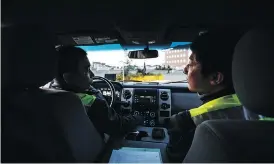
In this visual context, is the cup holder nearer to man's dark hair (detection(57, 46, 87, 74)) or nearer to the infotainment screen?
man's dark hair (detection(57, 46, 87, 74))

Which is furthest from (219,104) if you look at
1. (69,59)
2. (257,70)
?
(69,59)

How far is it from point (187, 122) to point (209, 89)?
0.26 meters

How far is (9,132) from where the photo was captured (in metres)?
1.37

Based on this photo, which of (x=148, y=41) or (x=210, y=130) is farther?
(x=148, y=41)

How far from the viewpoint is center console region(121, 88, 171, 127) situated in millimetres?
4004

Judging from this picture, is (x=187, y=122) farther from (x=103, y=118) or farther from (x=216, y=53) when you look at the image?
(x=103, y=118)

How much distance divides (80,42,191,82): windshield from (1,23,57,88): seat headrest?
177cm

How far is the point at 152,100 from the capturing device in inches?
158

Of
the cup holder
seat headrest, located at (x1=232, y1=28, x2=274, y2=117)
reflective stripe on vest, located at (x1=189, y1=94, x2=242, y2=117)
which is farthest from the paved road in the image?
seat headrest, located at (x1=232, y1=28, x2=274, y2=117)

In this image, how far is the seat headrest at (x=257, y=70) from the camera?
3.66 ft

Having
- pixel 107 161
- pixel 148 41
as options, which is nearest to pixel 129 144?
pixel 107 161

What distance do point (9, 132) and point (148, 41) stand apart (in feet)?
5.76

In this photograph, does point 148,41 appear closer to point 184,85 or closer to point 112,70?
point 112,70

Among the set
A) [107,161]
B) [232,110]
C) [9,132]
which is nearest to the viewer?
[9,132]
